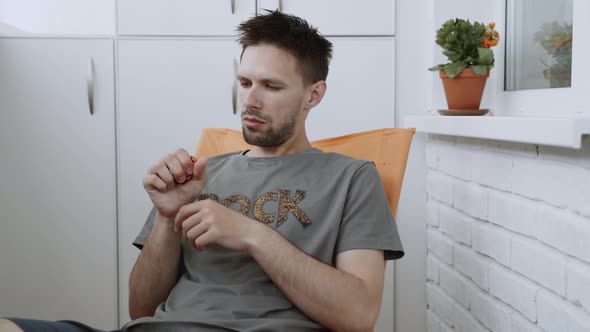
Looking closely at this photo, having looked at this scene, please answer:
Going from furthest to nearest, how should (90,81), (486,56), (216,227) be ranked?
(90,81) < (486,56) < (216,227)

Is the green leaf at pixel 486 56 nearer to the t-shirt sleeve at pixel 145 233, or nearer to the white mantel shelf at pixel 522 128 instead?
the white mantel shelf at pixel 522 128

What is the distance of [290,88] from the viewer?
4.90ft

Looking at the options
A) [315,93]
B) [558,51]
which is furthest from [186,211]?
[558,51]

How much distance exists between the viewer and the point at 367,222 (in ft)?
4.33

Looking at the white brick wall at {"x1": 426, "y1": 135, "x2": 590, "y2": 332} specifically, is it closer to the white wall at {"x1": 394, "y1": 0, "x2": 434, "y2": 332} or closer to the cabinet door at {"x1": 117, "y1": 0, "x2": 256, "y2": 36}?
the white wall at {"x1": 394, "y1": 0, "x2": 434, "y2": 332}

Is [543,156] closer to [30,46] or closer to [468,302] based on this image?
[468,302]

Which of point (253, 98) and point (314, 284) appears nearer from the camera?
point (314, 284)

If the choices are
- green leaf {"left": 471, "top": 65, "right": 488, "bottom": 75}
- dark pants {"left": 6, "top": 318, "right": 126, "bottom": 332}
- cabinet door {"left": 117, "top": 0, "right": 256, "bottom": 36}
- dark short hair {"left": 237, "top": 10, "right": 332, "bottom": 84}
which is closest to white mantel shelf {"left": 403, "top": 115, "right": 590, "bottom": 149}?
green leaf {"left": 471, "top": 65, "right": 488, "bottom": 75}

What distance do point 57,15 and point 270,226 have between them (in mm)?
1700

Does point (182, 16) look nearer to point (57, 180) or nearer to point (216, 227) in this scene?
point (57, 180)

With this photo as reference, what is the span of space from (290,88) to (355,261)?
44 cm

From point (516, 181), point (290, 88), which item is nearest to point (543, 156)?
point (516, 181)

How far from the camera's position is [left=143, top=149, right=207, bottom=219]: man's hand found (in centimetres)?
128

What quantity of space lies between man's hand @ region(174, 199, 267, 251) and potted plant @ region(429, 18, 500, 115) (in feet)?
3.04
